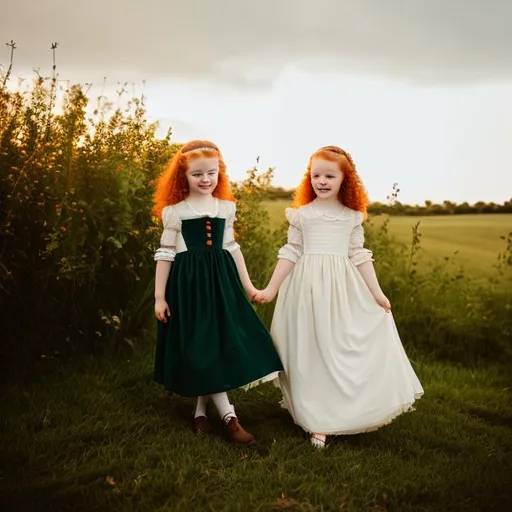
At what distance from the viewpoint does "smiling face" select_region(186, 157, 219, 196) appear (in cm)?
347

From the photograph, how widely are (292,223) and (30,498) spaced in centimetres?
186

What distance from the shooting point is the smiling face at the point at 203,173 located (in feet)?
11.4

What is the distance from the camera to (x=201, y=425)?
359 centimetres

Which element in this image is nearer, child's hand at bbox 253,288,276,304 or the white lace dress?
the white lace dress

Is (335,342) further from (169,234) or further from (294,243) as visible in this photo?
(169,234)

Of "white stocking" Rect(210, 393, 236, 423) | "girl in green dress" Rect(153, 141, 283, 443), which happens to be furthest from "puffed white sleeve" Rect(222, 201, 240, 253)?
"white stocking" Rect(210, 393, 236, 423)

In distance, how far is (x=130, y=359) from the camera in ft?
15.1

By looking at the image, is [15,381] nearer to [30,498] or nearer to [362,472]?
[30,498]

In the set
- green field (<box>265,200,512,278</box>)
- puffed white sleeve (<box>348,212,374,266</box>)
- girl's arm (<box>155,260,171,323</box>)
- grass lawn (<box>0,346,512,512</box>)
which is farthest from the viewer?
green field (<box>265,200,512,278</box>)

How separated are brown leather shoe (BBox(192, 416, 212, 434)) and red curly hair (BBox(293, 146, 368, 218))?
50.4 inches

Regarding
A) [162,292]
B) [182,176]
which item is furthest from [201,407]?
[182,176]

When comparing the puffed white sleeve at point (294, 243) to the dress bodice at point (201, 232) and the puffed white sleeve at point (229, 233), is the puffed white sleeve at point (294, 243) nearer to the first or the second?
the puffed white sleeve at point (229, 233)

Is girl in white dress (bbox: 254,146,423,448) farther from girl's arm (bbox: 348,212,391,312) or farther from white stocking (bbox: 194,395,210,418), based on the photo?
white stocking (bbox: 194,395,210,418)

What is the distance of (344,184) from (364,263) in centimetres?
44
